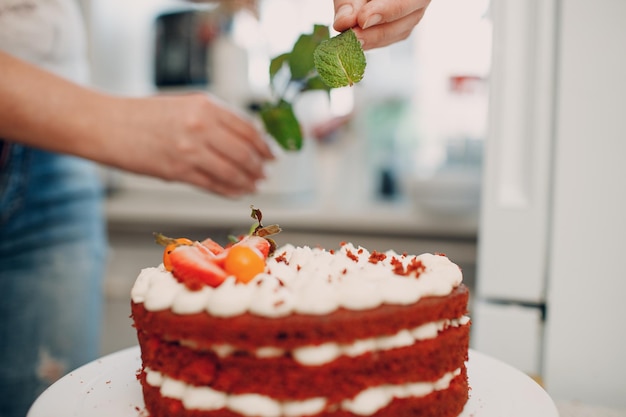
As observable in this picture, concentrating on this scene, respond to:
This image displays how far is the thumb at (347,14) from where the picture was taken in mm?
675

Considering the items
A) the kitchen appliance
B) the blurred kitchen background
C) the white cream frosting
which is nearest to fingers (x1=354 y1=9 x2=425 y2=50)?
the white cream frosting

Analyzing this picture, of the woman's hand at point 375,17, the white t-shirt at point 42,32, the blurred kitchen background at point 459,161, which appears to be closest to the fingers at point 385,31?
the woman's hand at point 375,17

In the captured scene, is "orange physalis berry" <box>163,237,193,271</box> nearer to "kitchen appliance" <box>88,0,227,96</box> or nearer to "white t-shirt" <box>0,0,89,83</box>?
"white t-shirt" <box>0,0,89,83</box>

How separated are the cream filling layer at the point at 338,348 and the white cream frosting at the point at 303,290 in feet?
0.12

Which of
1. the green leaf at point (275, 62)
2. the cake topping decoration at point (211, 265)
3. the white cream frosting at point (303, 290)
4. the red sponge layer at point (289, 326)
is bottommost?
the red sponge layer at point (289, 326)

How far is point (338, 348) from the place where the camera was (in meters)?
0.60

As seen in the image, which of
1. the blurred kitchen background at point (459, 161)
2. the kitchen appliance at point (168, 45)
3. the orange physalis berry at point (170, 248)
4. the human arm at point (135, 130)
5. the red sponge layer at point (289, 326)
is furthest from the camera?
the kitchen appliance at point (168, 45)

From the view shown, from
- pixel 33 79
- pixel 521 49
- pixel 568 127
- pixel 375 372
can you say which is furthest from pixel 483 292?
pixel 33 79

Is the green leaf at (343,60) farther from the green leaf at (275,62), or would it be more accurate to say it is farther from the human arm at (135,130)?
the human arm at (135,130)

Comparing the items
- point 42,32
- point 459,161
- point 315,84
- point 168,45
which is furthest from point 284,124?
point 168,45

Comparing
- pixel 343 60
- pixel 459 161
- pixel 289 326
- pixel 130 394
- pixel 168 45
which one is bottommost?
pixel 130 394

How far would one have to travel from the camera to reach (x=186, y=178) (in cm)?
106

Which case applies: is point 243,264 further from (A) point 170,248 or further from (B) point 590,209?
(B) point 590,209

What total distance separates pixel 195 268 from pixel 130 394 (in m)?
0.18
